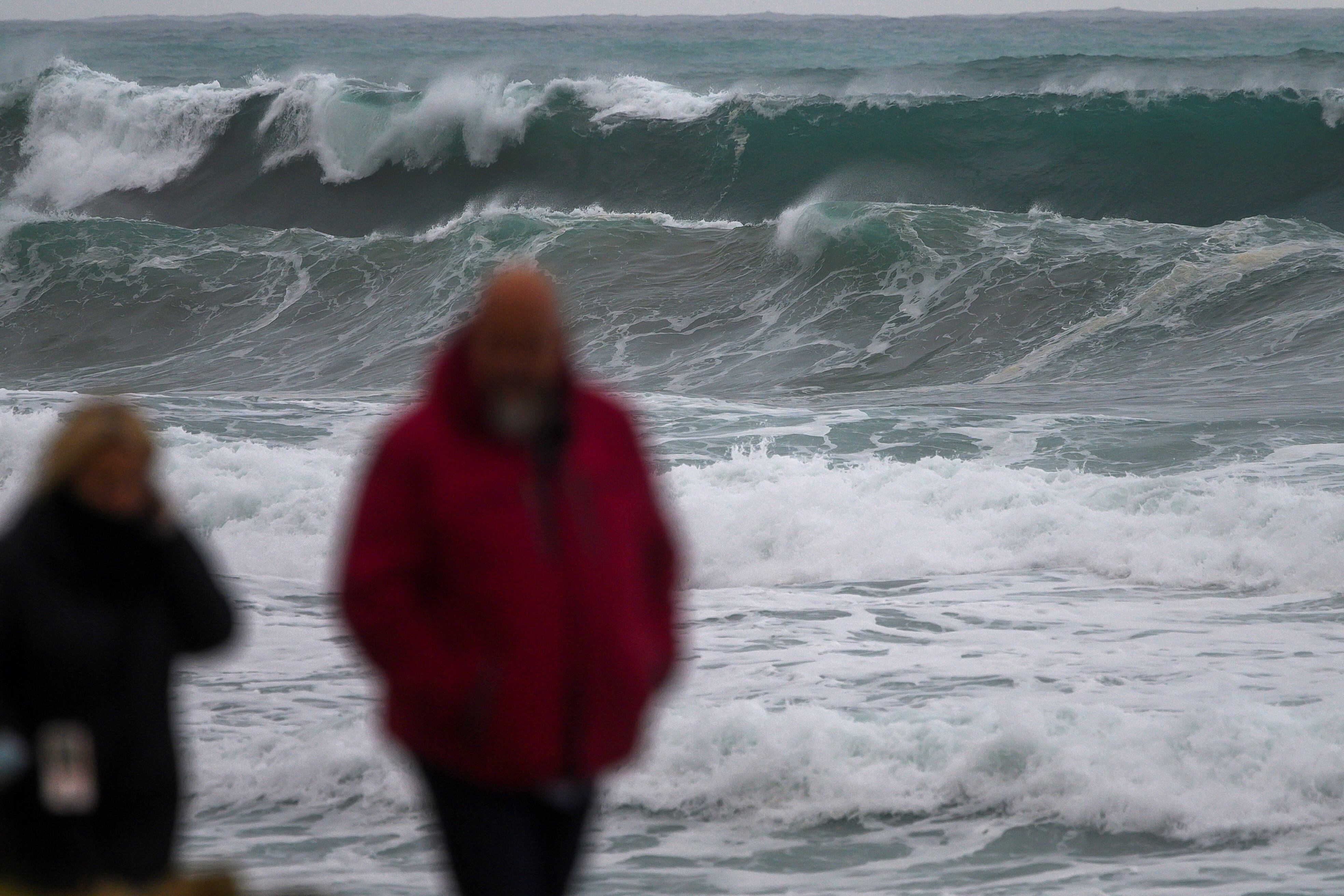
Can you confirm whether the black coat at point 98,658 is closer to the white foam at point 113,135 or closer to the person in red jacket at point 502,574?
the person in red jacket at point 502,574

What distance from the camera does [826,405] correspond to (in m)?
14.1

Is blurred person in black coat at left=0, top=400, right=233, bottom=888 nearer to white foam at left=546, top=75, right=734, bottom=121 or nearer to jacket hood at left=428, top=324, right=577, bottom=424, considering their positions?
jacket hood at left=428, top=324, right=577, bottom=424

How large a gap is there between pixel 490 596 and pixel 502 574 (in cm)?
3

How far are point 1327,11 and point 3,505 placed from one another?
92.3 metres

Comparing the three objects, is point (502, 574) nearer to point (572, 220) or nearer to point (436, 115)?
point (572, 220)

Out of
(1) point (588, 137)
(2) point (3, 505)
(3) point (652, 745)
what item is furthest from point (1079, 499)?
(1) point (588, 137)

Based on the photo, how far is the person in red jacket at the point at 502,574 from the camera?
2.03 m

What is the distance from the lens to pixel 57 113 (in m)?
31.6

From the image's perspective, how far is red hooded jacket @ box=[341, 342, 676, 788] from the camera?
2029 mm

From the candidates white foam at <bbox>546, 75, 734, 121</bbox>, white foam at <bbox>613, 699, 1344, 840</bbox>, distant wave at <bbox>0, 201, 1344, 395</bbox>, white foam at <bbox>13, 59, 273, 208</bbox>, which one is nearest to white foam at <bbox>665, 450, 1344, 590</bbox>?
white foam at <bbox>613, 699, 1344, 840</bbox>

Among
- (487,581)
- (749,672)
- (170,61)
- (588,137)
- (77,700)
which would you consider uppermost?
(170,61)

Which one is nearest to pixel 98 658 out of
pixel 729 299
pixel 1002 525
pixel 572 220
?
pixel 1002 525

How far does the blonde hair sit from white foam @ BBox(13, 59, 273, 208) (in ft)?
94.1

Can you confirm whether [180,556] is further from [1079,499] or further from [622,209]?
[622,209]
